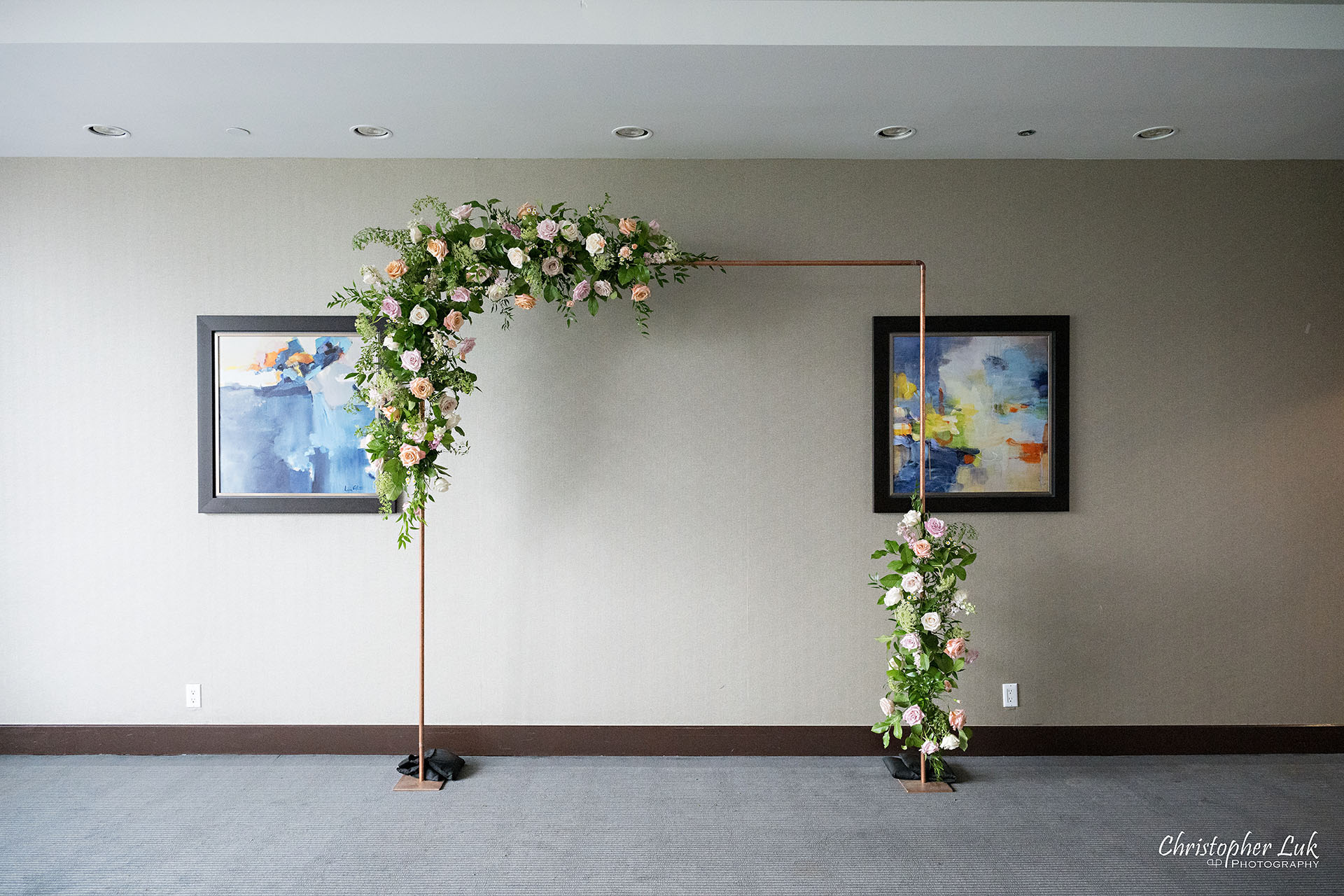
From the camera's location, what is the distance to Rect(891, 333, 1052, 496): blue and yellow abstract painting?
340 cm

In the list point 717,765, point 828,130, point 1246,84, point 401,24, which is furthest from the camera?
point 717,765

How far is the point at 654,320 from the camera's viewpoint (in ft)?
11.3

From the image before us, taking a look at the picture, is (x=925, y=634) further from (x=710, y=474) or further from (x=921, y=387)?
(x=710, y=474)

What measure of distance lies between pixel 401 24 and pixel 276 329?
5.11 feet

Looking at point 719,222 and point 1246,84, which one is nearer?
point 1246,84

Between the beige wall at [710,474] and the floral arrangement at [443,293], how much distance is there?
15.2 inches

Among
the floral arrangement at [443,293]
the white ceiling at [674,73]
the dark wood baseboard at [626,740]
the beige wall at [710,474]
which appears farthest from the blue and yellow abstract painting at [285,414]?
the dark wood baseboard at [626,740]

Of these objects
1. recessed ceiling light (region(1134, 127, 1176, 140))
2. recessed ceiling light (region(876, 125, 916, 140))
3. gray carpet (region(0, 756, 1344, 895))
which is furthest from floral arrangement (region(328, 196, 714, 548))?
recessed ceiling light (region(1134, 127, 1176, 140))

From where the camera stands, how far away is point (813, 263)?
10.8 feet

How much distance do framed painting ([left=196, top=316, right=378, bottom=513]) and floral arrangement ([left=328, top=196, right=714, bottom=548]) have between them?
36 centimetres

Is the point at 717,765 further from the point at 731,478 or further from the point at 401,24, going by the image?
the point at 401,24

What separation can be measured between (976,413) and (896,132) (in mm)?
1269

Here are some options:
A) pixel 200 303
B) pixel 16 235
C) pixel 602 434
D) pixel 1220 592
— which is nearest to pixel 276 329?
pixel 200 303
